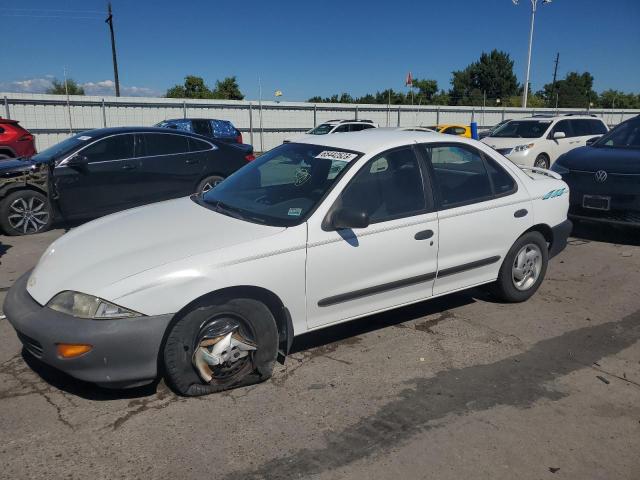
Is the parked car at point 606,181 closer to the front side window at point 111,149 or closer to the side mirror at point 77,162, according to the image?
the front side window at point 111,149

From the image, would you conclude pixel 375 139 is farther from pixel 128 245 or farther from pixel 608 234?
pixel 608 234

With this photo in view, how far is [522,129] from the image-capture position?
14.1m

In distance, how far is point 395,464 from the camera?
275 cm

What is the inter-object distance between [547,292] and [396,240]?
7.74 feet

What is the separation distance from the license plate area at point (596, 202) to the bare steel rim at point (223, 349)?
18.0 ft

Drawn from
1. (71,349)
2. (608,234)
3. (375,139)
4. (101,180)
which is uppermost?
(375,139)

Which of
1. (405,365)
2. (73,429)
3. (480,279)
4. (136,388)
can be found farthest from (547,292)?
(73,429)

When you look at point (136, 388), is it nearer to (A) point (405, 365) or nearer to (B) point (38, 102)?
(A) point (405, 365)

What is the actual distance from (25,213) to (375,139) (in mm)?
5760

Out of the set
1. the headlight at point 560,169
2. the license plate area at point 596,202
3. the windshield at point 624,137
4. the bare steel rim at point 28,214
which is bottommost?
the bare steel rim at point 28,214

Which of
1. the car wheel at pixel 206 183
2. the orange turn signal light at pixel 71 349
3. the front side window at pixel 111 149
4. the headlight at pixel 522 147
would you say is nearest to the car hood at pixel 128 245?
the orange turn signal light at pixel 71 349

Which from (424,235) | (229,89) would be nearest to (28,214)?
(424,235)

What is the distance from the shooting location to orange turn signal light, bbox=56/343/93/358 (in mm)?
2926

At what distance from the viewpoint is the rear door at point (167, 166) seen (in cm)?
827
